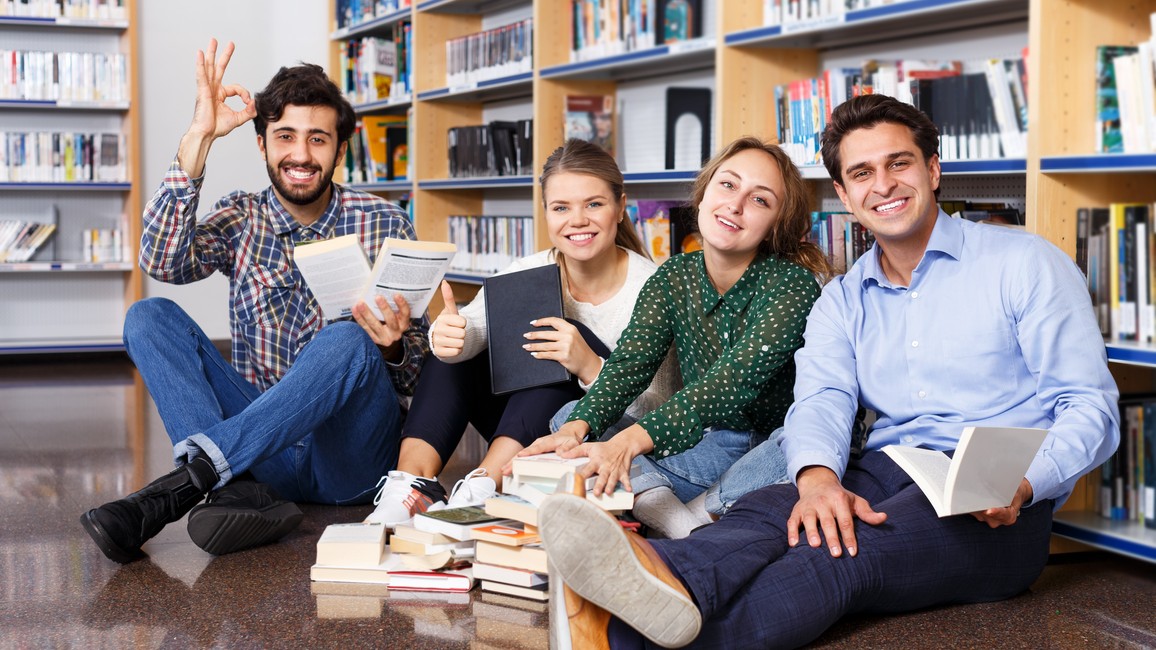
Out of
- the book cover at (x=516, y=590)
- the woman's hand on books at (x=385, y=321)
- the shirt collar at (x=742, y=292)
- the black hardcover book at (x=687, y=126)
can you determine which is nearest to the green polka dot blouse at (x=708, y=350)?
the shirt collar at (x=742, y=292)

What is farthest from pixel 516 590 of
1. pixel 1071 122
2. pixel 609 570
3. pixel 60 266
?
pixel 60 266

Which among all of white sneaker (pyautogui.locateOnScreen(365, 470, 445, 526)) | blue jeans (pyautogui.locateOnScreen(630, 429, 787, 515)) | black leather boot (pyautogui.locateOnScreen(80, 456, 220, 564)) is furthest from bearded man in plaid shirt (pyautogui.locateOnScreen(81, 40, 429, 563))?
blue jeans (pyautogui.locateOnScreen(630, 429, 787, 515))

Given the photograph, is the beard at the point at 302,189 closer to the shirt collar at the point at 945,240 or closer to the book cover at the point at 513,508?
the book cover at the point at 513,508

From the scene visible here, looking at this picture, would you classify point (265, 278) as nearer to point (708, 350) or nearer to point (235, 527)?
point (235, 527)

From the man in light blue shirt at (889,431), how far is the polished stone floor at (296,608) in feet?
0.33

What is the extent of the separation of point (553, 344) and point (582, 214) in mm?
281

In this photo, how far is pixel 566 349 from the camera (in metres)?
2.35

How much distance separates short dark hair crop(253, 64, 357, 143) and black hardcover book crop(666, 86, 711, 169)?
1.24m

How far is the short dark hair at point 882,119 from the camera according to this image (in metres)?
1.90

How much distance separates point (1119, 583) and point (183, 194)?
198 cm

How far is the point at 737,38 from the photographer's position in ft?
10.2

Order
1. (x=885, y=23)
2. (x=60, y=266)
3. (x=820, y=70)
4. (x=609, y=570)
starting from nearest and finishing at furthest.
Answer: (x=609, y=570)
(x=885, y=23)
(x=820, y=70)
(x=60, y=266)

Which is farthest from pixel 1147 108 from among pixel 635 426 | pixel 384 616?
pixel 384 616

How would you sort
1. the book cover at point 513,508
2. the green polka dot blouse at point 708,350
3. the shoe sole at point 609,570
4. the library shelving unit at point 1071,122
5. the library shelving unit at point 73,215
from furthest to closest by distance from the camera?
1. the library shelving unit at point 73,215
2. the library shelving unit at point 1071,122
3. the green polka dot blouse at point 708,350
4. the book cover at point 513,508
5. the shoe sole at point 609,570
